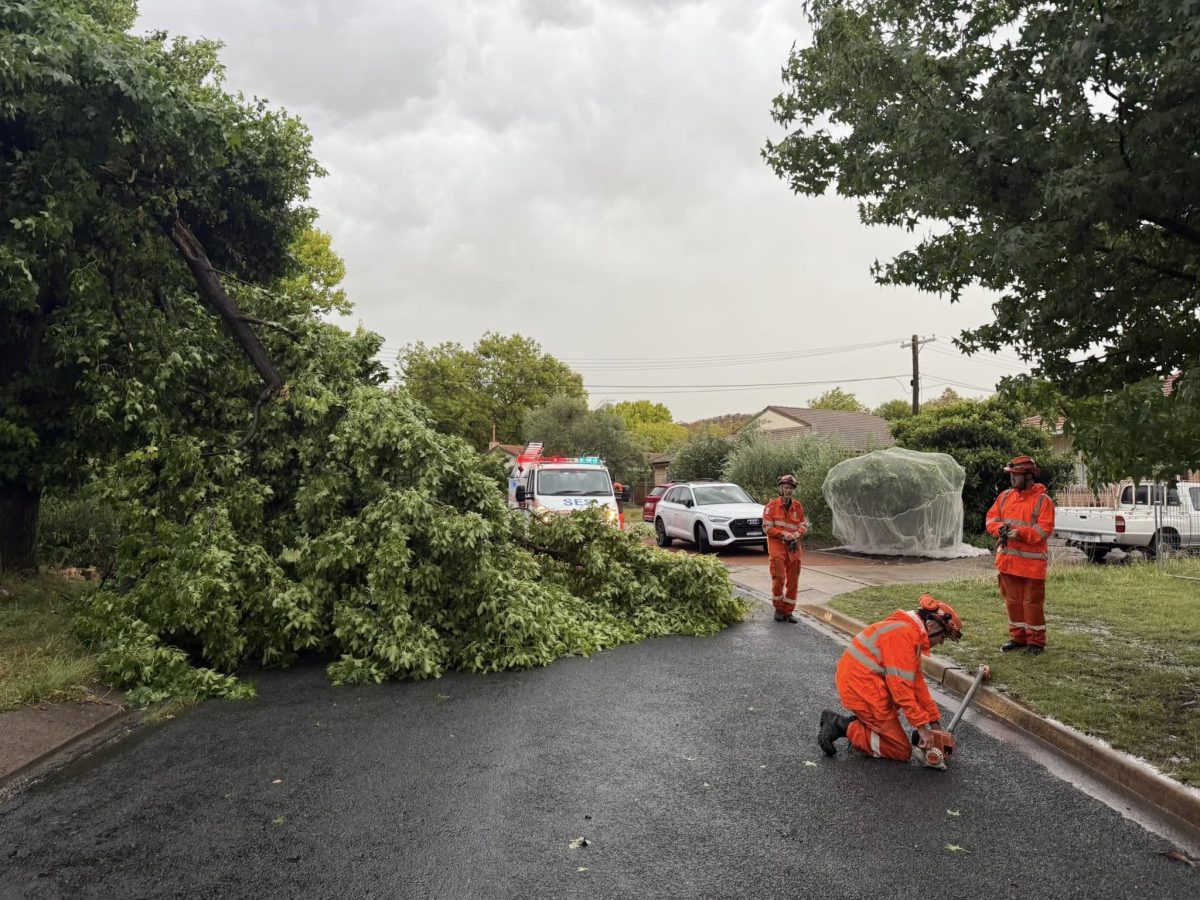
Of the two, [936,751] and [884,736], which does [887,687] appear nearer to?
[884,736]

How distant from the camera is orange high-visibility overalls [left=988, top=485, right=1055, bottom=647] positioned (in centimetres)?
697

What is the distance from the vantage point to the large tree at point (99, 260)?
23.2 feet

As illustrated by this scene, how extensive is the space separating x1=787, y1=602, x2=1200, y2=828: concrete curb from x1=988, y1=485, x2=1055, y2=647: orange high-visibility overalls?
2.66 feet

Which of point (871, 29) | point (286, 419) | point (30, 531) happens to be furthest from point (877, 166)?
point (30, 531)

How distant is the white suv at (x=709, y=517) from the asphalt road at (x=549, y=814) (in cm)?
1114

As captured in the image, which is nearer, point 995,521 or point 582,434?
point 995,521

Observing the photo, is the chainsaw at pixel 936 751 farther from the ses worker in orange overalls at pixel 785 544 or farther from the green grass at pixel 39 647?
the green grass at pixel 39 647

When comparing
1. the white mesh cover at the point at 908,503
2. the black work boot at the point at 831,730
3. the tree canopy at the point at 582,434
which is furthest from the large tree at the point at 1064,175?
the tree canopy at the point at 582,434

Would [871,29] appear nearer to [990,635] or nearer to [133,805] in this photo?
[990,635]

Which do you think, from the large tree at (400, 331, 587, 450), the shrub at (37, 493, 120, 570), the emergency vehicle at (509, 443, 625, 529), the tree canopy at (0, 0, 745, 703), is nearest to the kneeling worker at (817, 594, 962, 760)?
the tree canopy at (0, 0, 745, 703)

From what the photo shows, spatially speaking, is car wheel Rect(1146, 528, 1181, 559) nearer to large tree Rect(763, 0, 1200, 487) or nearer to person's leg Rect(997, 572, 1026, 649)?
person's leg Rect(997, 572, 1026, 649)

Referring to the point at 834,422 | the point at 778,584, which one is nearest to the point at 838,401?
the point at 834,422

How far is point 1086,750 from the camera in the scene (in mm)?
4820

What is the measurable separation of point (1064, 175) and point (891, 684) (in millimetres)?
3070
